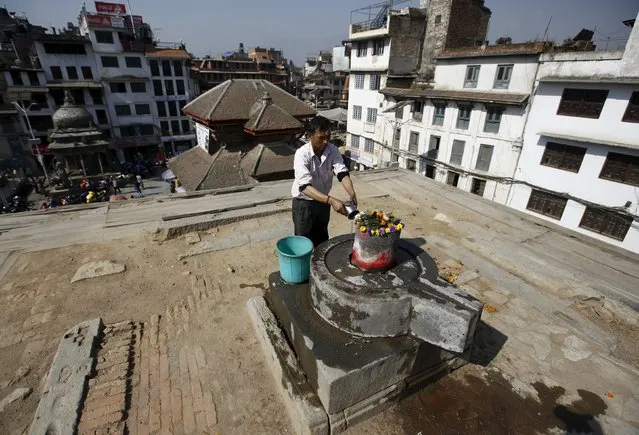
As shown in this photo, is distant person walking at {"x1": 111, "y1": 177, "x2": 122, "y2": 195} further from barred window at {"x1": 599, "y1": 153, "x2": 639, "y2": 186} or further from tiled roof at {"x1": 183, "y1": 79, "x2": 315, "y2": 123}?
barred window at {"x1": 599, "y1": 153, "x2": 639, "y2": 186}

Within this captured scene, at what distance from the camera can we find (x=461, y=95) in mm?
21312

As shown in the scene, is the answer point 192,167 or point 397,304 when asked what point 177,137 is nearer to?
point 192,167

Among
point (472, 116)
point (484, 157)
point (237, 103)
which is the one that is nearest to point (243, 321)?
point (237, 103)

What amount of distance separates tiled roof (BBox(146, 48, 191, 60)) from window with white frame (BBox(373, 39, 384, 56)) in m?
23.9

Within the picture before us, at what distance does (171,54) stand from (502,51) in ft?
117

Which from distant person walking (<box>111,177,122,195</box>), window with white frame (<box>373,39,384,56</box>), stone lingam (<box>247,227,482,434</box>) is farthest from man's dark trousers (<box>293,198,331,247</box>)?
A: window with white frame (<box>373,39,384,56</box>)

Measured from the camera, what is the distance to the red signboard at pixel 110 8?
111ft

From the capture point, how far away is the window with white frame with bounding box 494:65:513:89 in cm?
1898

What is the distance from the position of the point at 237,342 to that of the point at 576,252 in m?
7.88

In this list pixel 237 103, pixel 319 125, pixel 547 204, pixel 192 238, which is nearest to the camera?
pixel 319 125

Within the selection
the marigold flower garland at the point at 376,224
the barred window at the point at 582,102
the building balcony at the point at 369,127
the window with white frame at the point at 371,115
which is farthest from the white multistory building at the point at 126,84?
the marigold flower garland at the point at 376,224

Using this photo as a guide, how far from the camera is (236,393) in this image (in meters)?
3.96

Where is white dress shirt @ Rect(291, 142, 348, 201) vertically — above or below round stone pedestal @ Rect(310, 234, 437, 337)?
above

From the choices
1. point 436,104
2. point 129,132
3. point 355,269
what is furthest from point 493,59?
point 129,132
